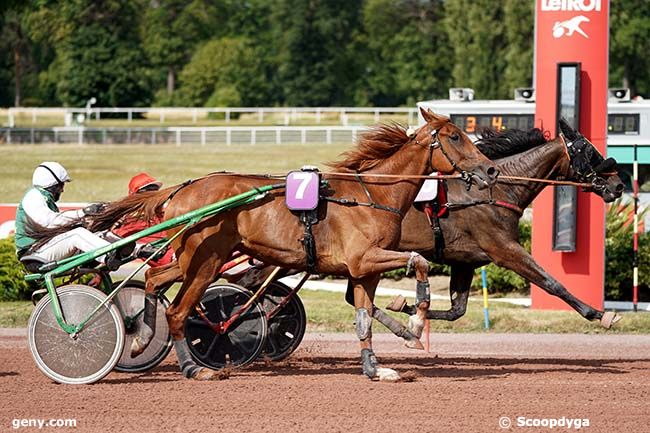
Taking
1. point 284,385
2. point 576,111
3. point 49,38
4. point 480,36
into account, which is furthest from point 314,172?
point 49,38

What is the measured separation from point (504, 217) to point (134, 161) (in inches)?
1082

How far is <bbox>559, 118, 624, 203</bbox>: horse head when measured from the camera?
10.5 metres

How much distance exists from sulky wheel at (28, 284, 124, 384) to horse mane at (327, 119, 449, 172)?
2.14m

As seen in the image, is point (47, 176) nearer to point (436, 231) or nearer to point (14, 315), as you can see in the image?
point (436, 231)

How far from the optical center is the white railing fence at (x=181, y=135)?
1586 inches

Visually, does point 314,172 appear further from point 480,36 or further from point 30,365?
point 480,36

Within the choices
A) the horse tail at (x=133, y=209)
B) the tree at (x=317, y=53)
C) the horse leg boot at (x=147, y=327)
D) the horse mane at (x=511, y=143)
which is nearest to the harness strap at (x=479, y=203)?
the horse mane at (x=511, y=143)

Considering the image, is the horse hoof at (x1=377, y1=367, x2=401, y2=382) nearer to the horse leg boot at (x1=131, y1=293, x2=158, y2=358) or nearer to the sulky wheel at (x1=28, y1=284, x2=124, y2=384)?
the horse leg boot at (x1=131, y1=293, x2=158, y2=358)

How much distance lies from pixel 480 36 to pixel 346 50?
17.8 m

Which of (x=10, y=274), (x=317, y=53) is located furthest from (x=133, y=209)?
(x=317, y=53)

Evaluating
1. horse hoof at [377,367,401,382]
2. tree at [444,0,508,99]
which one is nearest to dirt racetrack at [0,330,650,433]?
horse hoof at [377,367,401,382]

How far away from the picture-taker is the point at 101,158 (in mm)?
37281

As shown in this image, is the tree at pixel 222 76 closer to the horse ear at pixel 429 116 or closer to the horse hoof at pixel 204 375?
the horse ear at pixel 429 116

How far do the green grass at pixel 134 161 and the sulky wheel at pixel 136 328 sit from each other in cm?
1952
